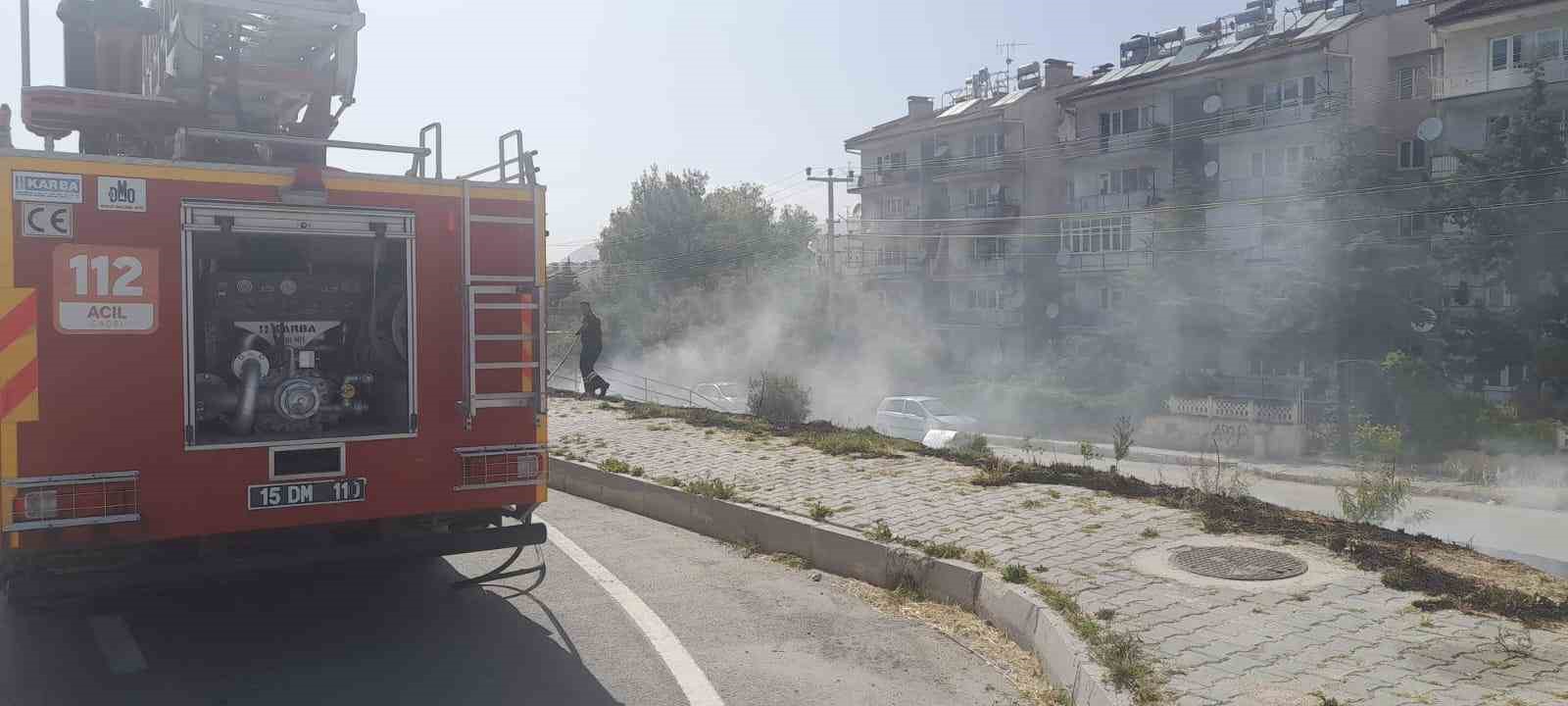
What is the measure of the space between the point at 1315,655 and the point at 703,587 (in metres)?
3.75

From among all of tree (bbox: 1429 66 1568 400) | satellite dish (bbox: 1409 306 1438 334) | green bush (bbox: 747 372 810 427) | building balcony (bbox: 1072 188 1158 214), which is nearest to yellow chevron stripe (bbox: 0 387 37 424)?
green bush (bbox: 747 372 810 427)

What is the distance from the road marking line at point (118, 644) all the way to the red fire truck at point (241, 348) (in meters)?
0.72

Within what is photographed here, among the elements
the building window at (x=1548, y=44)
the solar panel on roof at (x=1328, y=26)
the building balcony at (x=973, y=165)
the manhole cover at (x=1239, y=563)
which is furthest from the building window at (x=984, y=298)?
the manhole cover at (x=1239, y=563)

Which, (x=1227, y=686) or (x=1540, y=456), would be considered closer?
(x=1227, y=686)

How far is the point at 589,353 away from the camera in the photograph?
64.1 ft

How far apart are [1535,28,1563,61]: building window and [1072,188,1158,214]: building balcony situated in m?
13.2

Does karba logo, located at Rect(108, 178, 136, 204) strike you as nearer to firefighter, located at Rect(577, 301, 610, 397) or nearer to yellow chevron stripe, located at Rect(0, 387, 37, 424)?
yellow chevron stripe, located at Rect(0, 387, 37, 424)

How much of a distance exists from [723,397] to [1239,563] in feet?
106

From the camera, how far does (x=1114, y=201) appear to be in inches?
1708

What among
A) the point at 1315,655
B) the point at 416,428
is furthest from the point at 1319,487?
the point at 416,428

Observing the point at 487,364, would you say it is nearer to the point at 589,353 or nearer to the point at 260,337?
the point at 260,337

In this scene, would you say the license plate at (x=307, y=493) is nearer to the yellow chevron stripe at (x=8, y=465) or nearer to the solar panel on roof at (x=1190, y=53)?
the yellow chevron stripe at (x=8, y=465)

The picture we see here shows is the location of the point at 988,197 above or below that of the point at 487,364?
above

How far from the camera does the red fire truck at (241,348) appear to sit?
17.2 ft
